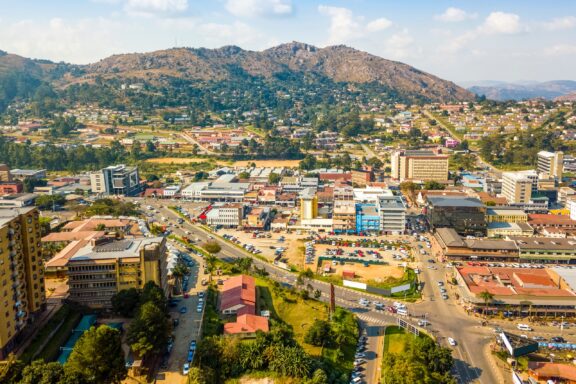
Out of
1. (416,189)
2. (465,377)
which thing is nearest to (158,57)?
(416,189)

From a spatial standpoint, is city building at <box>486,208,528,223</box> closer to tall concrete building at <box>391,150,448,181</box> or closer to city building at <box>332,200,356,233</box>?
city building at <box>332,200,356,233</box>

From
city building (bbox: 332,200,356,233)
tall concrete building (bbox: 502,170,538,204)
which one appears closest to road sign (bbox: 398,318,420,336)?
city building (bbox: 332,200,356,233)

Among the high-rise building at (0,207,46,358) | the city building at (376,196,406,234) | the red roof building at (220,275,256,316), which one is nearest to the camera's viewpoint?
the high-rise building at (0,207,46,358)

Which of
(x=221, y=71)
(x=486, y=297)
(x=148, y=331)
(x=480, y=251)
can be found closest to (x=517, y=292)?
(x=486, y=297)

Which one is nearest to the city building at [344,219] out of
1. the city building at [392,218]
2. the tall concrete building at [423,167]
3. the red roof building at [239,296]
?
the city building at [392,218]

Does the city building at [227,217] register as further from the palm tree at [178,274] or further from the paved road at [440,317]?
the palm tree at [178,274]

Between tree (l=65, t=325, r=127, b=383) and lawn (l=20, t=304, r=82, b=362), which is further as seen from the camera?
lawn (l=20, t=304, r=82, b=362)

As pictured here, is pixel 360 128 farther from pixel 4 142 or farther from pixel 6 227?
pixel 6 227

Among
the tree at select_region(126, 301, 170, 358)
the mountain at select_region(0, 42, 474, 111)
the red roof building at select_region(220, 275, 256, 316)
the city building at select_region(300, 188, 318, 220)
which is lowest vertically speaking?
the red roof building at select_region(220, 275, 256, 316)

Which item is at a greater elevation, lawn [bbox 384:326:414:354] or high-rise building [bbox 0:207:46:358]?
high-rise building [bbox 0:207:46:358]
